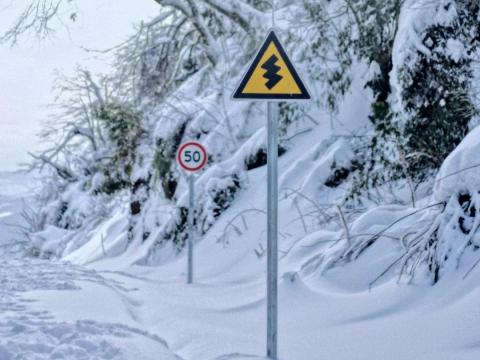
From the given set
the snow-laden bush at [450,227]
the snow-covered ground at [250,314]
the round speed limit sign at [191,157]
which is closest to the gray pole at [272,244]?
the snow-covered ground at [250,314]

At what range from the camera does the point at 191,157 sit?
1186 cm

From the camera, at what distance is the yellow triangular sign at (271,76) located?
5.18 m

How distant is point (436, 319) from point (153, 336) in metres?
2.26

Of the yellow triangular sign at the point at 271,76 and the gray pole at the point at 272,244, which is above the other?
the yellow triangular sign at the point at 271,76

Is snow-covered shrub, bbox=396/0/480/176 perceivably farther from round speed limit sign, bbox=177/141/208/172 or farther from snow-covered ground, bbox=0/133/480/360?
round speed limit sign, bbox=177/141/208/172

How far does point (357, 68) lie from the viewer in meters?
13.6

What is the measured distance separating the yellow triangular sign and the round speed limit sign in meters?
6.58

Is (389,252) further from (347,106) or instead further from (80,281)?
(347,106)

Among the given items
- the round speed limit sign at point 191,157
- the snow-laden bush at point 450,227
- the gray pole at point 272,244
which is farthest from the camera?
the round speed limit sign at point 191,157

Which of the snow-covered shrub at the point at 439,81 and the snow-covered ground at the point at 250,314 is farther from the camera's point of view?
the snow-covered shrub at the point at 439,81

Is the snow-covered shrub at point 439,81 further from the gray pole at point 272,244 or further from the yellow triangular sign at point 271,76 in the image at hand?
the gray pole at point 272,244

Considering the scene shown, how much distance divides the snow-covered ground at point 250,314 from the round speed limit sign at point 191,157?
1757 millimetres

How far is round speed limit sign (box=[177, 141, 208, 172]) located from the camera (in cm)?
1176

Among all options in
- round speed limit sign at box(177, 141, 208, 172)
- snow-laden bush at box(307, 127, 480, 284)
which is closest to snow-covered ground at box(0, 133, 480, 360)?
snow-laden bush at box(307, 127, 480, 284)
